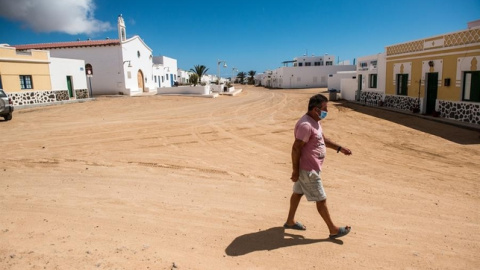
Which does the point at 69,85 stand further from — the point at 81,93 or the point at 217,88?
the point at 217,88

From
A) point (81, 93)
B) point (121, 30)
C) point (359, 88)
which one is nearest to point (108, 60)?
point (121, 30)

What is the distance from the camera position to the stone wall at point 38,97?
22047 mm

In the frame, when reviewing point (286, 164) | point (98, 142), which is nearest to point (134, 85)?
point (98, 142)

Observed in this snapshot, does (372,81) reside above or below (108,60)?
below

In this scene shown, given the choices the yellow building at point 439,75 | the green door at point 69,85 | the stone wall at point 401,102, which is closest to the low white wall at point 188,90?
the green door at point 69,85

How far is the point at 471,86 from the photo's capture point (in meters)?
13.6

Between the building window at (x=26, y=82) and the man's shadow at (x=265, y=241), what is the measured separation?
24516mm

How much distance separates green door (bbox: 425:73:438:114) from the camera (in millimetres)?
15977

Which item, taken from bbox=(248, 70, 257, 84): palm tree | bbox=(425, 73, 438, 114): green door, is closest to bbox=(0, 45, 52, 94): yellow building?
bbox=(425, 73, 438, 114): green door

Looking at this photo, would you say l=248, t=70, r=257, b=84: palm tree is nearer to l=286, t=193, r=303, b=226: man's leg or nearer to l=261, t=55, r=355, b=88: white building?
l=261, t=55, r=355, b=88: white building

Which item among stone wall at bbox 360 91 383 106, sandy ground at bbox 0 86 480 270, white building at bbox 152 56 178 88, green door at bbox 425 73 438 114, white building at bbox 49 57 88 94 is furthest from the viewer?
white building at bbox 152 56 178 88

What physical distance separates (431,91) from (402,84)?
2.89m

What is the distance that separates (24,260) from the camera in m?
3.40

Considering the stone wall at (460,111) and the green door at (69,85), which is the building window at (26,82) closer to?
the green door at (69,85)
